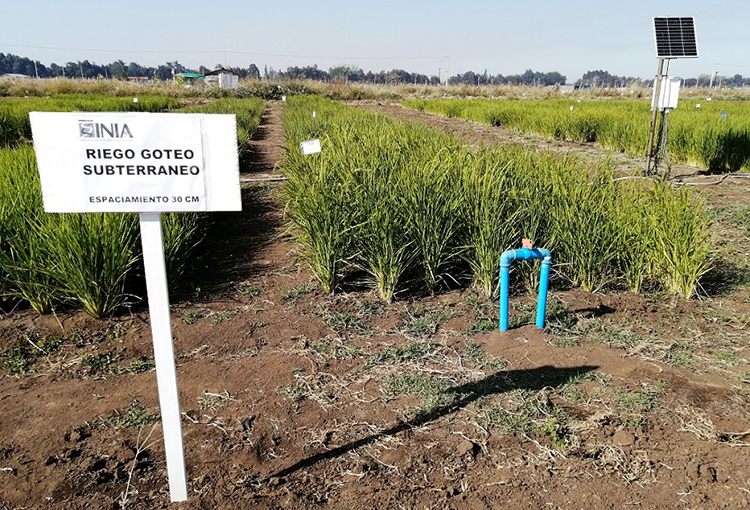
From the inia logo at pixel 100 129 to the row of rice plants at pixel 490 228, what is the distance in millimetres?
2028

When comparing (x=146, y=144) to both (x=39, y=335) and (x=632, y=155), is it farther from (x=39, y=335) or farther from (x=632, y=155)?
(x=632, y=155)

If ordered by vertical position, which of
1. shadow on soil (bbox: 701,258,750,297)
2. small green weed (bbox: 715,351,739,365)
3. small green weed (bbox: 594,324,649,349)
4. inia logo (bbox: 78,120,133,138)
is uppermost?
inia logo (bbox: 78,120,133,138)

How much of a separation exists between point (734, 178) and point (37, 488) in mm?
9037

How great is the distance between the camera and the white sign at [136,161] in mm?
1431

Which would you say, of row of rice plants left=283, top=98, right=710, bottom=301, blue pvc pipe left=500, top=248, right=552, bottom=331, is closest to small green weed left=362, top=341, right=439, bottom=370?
blue pvc pipe left=500, top=248, right=552, bottom=331

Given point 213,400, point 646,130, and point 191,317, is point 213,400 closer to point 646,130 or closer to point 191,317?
point 191,317

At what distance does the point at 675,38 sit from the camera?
6.94 metres

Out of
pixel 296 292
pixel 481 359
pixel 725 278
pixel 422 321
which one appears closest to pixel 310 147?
pixel 296 292

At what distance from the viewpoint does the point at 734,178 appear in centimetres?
775

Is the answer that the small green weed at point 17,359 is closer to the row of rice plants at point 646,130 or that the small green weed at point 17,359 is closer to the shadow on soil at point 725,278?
the shadow on soil at point 725,278

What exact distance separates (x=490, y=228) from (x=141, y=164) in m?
2.32

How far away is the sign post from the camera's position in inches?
56.4

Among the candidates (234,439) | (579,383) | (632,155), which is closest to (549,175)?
(579,383)

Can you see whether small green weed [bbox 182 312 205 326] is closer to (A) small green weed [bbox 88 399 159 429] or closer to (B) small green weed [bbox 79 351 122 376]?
(B) small green weed [bbox 79 351 122 376]
